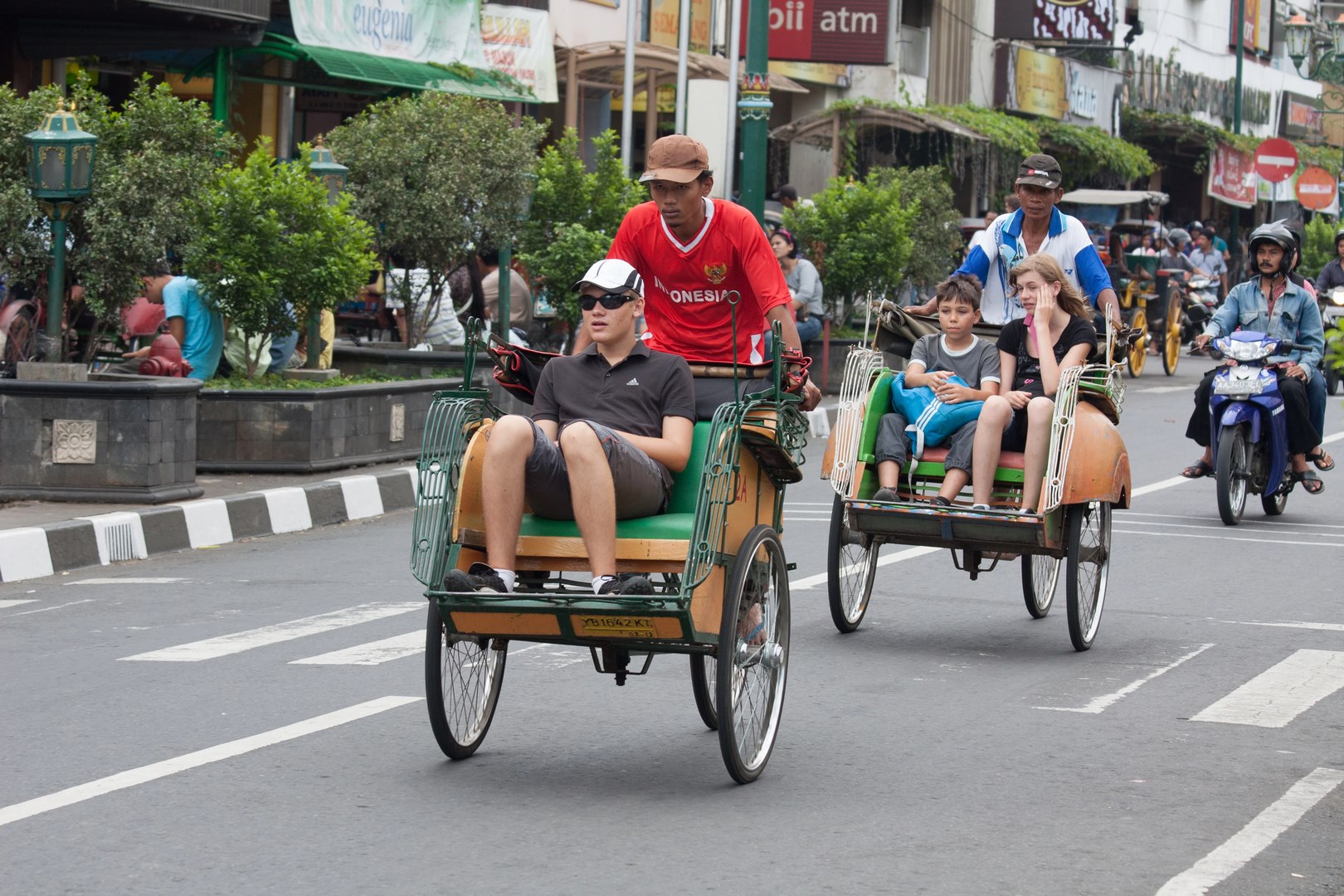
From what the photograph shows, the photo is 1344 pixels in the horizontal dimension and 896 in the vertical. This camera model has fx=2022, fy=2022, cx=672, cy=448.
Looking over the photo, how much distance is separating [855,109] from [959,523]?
24.0 m

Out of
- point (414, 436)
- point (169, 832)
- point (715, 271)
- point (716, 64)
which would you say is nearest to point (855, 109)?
point (716, 64)

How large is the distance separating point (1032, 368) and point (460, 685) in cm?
357

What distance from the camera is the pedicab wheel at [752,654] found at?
19.3 ft

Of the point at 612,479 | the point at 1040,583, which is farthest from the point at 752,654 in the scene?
the point at 1040,583

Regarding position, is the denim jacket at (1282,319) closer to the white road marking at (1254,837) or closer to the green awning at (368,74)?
the white road marking at (1254,837)

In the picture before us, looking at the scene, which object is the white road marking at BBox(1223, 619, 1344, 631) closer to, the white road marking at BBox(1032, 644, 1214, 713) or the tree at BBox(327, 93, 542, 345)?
the white road marking at BBox(1032, 644, 1214, 713)

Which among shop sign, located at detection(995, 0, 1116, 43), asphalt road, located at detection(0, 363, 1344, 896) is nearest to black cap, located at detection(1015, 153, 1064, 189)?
asphalt road, located at detection(0, 363, 1344, 896)

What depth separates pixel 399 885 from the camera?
4.95 metres

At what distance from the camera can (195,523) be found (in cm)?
1171

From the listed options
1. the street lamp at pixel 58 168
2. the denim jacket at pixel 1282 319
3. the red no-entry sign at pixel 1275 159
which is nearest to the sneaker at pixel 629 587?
the street lamp at pixel 58 168

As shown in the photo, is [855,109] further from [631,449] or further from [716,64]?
[631,449]

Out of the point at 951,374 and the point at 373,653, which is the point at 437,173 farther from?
the point at 373,653

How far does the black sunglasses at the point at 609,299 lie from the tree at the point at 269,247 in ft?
24.4

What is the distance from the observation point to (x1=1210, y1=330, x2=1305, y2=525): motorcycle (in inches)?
513
